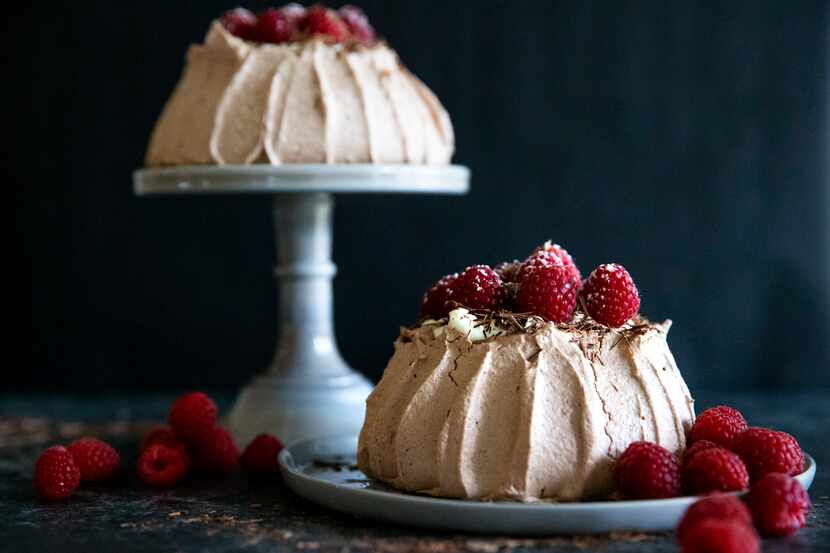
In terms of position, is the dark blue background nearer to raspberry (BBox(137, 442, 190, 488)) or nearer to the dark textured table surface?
the dark textured table surface

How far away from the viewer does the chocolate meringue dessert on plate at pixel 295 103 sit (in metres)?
1.83

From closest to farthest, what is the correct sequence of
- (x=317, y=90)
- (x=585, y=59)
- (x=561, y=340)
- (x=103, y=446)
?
(x=561, y=340) < (x=103, y=446) < (x=317, y=90) < (x=585, y=59)

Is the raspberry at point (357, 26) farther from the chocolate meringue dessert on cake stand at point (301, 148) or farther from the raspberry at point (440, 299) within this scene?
the raspberry at point (440, 299)

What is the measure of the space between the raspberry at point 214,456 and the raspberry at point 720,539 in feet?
2.64

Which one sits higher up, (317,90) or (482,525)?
(317,90)

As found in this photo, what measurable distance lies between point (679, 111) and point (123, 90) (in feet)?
4.20

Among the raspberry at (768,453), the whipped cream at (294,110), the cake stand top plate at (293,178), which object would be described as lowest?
the raspberry at (768,453)

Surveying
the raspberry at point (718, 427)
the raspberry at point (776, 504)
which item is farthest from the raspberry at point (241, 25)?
the raspberry at point (776, 504)

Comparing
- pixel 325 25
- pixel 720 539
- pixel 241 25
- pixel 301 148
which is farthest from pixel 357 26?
pixel 720 539

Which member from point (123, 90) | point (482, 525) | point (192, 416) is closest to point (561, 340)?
point (482, 525)

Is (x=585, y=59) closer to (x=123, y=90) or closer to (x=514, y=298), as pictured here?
(x=123, y=90)

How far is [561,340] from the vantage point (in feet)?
4.41

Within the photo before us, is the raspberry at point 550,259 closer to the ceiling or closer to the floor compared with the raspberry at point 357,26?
closer to the floor

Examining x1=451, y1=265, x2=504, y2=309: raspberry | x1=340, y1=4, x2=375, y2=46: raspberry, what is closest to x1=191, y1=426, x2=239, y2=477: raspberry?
x1=451, y1=265, x2=504, y2=309: raspberry
